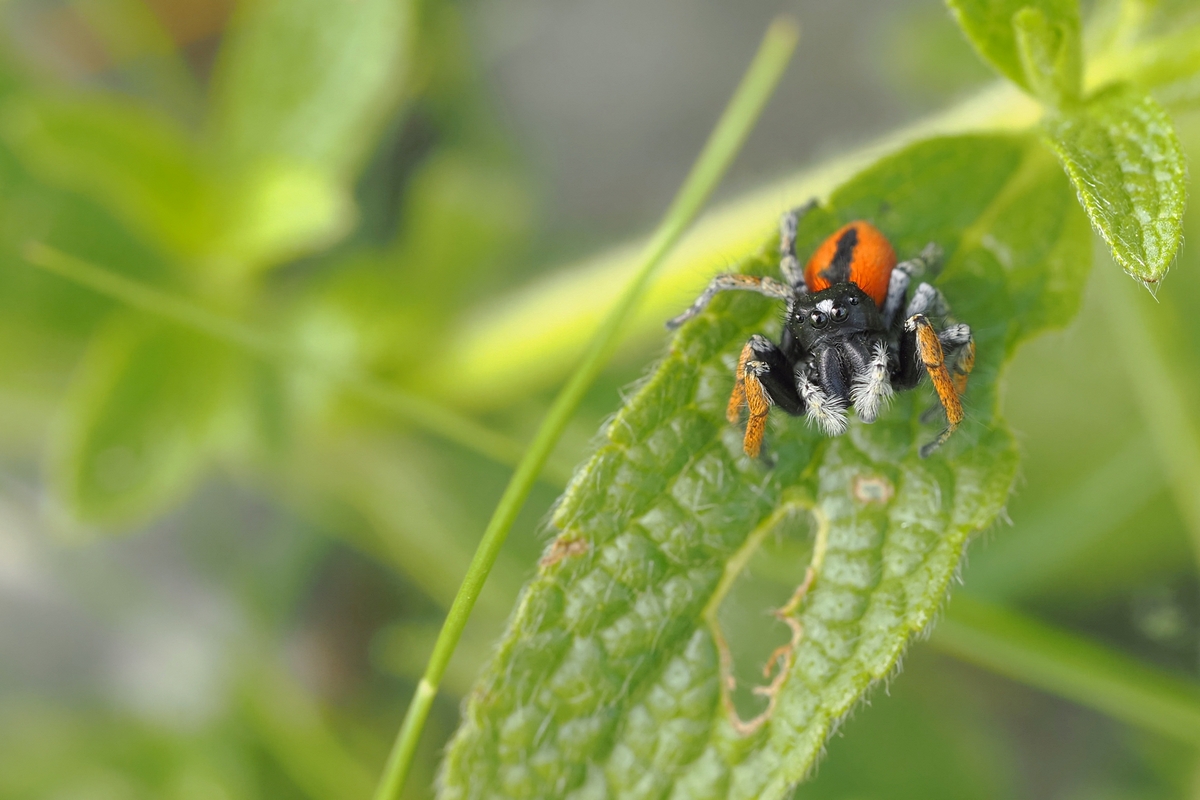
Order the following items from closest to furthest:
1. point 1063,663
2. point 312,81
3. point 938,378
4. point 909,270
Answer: point 938,378, point 909,270, point 1063,663, point 312,81

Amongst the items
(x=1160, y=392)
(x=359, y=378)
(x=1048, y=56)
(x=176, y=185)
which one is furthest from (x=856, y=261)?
(x=176, y=185)

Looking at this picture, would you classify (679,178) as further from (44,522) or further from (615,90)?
(44,522)

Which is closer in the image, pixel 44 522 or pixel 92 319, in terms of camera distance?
pixel 92 319

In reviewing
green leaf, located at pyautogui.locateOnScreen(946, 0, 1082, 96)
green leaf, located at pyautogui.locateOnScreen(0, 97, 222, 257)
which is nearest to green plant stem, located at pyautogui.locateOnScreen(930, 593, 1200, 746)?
green leaf, located at pyautogui.locateOnScreen(946, 0, 1082, 96)

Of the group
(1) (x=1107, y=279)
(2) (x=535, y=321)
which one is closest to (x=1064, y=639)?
(1) (x=1107, y=279)

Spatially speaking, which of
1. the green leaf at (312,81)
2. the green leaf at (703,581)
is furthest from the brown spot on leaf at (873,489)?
the green leaf at (312,81)

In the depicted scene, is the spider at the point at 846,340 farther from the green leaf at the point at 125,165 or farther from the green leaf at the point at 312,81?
the green leaf at the point at 125,165

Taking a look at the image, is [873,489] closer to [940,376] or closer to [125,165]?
[940,376]
